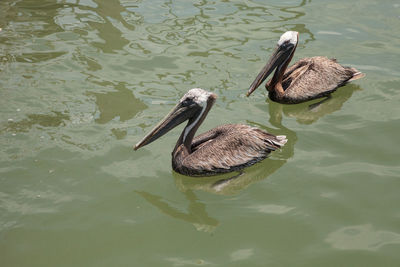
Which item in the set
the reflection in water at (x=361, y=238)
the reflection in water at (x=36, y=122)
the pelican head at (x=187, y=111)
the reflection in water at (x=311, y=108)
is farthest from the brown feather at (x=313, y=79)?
the reflection in water at (x=36, y=122)

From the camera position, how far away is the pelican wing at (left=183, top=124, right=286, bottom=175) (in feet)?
18.0

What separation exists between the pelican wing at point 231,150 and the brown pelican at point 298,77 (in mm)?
1290

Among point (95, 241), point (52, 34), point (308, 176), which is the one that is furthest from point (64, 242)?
point (52, 34)

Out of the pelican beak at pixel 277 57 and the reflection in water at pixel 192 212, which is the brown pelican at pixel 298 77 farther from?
the reflection in water at pixel 192 212

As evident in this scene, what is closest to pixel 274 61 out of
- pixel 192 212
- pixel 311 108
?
pixel 311 108

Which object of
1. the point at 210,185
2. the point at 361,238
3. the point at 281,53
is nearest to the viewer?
the point at 361,238

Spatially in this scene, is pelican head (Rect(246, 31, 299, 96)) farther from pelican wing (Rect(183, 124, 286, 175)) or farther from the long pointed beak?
pelican wing (Rect(183, 124, 286, 175))

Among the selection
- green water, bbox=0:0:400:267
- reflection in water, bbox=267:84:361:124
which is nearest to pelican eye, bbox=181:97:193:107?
green water, bbox=0:0:400:267

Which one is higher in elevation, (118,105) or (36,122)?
(118,105)

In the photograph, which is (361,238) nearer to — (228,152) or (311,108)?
(228,152)

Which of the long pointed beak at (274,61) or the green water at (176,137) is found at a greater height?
the long pointed beak at (274,61)

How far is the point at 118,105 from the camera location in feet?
22.9

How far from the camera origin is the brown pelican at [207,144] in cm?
549

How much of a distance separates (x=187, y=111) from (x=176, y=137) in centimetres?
79
